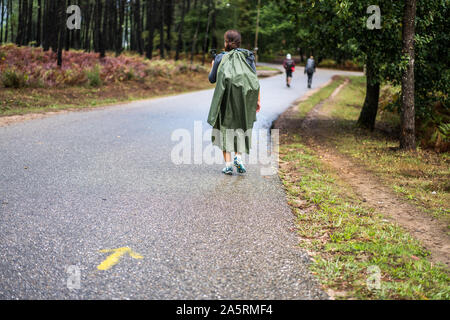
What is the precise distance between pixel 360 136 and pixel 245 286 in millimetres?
10307

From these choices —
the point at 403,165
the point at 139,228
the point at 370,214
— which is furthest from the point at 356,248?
the point at 403,165

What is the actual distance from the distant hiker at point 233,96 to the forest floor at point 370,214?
110 cm

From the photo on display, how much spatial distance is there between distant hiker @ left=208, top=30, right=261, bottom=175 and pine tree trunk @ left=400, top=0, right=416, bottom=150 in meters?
4.87

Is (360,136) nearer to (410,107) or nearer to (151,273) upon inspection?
(410,107)

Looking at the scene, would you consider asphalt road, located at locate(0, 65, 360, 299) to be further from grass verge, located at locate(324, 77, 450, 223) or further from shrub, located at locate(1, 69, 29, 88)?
shrub, located at locate(1, 69, 29, 88)

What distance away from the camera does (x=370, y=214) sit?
207 inches

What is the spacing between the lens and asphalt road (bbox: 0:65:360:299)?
3.23 m

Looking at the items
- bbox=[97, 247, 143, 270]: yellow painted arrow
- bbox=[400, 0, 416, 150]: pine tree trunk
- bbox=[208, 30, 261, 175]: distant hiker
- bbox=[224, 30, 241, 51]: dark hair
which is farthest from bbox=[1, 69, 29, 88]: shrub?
bbox=[97, 247, 143, 270]: yellow painted arrow

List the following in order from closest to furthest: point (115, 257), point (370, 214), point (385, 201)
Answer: point (115, 257), point (370, 214), point (385, 201)

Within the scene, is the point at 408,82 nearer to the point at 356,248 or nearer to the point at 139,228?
the point at 356,248

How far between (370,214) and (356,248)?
52.2 inches

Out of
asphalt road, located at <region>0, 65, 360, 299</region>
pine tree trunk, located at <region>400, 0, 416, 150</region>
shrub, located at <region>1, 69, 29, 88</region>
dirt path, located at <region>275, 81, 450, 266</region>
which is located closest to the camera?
asphalt road, located at <region>0, 65, 360, 299</region>

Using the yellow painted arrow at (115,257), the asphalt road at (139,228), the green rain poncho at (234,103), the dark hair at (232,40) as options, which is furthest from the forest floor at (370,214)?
the dark hair at (232,40)

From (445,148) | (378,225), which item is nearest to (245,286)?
(378,225)
